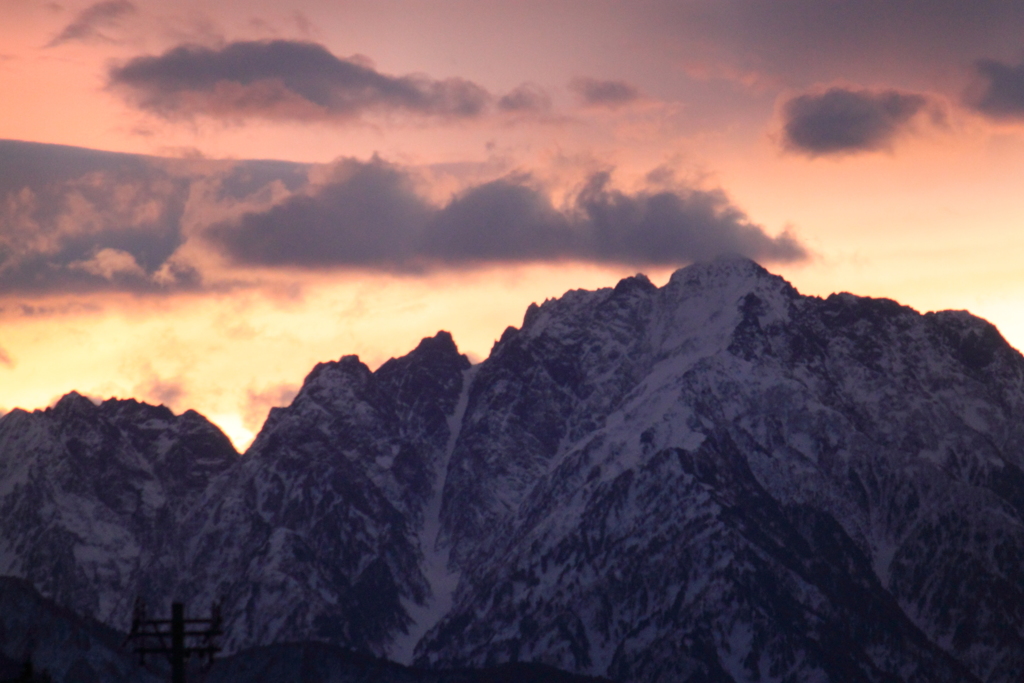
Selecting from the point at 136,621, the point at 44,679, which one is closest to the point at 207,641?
the point at 136,621

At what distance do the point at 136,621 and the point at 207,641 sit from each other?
9.64ft

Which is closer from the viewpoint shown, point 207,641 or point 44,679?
point 207,641

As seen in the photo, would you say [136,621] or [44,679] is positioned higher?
[136,621]

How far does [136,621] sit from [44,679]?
25.0 m

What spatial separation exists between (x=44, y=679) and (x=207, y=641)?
25.8 metres

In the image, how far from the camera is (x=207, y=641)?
73750 mm

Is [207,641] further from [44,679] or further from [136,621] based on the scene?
[44,679]

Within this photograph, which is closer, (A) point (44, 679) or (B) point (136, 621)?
(B) point (136, 621)

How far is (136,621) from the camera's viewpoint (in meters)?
73.6

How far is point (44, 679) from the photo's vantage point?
3775 inches
